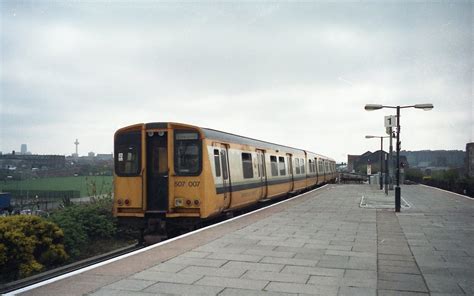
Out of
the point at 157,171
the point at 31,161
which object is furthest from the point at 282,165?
the point at 31,161

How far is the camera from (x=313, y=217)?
48.2 ft

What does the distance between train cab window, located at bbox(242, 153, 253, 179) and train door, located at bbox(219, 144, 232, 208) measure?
6.00 ft

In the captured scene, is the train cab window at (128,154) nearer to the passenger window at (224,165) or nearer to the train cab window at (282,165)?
the passenger window at (224,165)

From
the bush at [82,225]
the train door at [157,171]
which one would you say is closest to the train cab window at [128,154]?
the train door at [157,171]

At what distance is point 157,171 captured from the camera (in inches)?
468

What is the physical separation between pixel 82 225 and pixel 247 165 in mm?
5782

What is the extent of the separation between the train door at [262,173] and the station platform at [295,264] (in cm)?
477

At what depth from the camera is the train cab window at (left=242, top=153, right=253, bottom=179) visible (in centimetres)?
1532

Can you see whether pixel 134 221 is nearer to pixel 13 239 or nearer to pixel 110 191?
pixel 13 239

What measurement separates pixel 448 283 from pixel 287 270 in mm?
2245

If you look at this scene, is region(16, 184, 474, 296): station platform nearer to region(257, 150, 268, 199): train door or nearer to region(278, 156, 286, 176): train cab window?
region(257, 150, 268, 199): train door

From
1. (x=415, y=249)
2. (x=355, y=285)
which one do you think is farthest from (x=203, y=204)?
(x=355, y=285)

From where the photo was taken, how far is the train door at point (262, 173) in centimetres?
1738

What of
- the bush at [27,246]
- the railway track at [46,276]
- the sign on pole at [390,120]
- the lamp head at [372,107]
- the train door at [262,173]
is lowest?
the railway track at [46,276]
